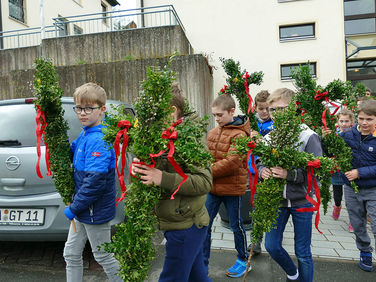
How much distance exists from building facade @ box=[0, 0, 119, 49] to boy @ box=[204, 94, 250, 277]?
10083mm

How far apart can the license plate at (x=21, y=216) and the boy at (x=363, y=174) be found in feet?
10.4

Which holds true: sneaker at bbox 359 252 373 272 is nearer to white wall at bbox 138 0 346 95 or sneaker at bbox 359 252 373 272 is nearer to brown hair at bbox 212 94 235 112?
brown hair at bbox 212 94 235 112

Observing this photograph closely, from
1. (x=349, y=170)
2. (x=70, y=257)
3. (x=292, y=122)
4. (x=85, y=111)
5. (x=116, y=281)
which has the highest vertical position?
(x=85, y=111)

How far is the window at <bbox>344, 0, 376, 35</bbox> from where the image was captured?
51.2 ft

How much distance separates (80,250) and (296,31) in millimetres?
16134

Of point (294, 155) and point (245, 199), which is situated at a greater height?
point (294, 155)

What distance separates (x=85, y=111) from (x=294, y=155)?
5.23 ft

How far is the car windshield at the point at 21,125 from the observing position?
10.5ft

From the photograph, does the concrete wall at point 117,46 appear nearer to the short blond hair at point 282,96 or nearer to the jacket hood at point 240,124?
the jacket hood at point 240,124

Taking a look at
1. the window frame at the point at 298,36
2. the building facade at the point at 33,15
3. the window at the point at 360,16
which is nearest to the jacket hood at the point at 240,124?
the building facade at the point at 33,15

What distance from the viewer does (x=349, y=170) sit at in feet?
10.6

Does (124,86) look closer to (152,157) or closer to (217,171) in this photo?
(217,171)

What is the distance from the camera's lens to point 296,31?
15.8 metres

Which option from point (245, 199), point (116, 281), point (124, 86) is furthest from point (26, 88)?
point (116, 281)
